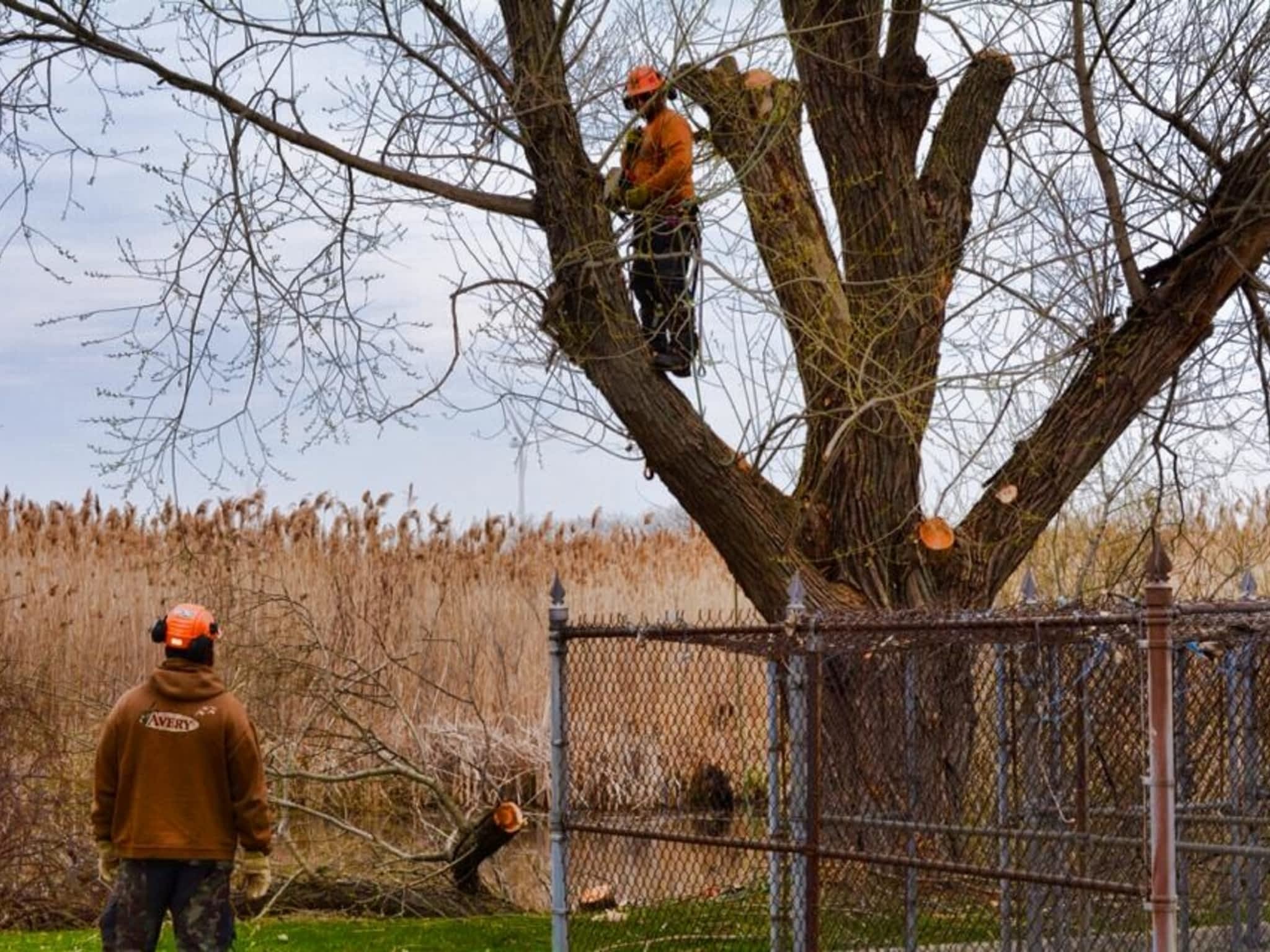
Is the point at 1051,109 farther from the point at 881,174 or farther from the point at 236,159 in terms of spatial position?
the point at 236,159

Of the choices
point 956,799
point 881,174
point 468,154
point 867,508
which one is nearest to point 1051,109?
point 881,174

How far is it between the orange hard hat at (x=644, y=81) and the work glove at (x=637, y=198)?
567 mm

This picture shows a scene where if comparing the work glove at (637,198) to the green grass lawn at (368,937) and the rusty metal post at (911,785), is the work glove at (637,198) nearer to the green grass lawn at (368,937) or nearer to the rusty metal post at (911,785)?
the rusty metal post at (911,785)

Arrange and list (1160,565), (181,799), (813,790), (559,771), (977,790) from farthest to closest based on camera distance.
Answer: (977,790)
(559,771)
(813,790)
(181,799)
(1160,565)

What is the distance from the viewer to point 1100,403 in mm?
13305

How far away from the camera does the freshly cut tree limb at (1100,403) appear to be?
13109 mm

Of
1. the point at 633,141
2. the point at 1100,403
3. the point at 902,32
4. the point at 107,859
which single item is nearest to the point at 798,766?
the point at 107,859

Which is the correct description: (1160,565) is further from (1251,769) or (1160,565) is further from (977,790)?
(977,790)

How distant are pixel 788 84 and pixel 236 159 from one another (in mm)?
3781

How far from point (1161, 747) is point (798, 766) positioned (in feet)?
8.84

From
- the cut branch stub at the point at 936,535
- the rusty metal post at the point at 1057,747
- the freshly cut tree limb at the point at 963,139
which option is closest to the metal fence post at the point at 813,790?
the rusty metal post at the point at 1057,747

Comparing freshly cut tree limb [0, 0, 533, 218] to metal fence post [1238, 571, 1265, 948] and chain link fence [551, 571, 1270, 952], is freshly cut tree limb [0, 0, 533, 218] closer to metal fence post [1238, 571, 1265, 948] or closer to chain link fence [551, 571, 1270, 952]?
chain link fence [551, 571, 1270, 952]

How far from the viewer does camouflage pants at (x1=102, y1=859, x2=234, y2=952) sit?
809 cm

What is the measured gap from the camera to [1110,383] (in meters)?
13.3
